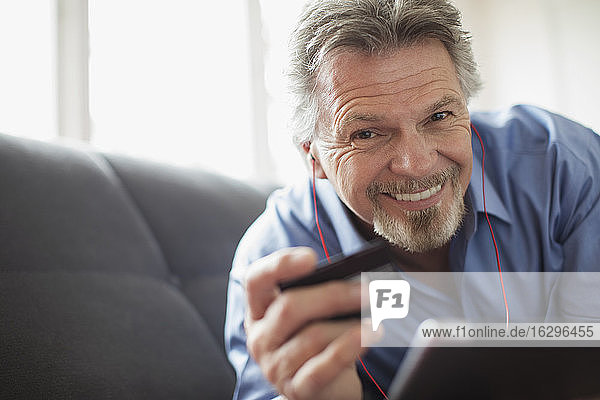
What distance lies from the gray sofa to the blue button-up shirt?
166 millimetres

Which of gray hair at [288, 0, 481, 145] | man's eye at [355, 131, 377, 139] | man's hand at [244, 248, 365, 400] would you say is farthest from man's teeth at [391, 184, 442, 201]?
man's hand at [244, 248, 365, 400]

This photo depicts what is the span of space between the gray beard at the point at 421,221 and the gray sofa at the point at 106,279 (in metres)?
0.50

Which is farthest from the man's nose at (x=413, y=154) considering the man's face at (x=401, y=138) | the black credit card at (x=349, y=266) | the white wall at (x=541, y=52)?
the white wall at (x=541, y=52)

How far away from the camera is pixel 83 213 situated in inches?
48.8

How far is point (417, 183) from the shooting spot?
1056 millimetres

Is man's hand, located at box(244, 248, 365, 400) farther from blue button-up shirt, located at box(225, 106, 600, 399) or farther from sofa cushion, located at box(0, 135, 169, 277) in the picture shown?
sofa cushion, located at box(0, 135, 169, 277)

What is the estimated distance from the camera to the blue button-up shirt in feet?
3.69

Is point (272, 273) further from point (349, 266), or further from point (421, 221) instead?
point (421, 221)

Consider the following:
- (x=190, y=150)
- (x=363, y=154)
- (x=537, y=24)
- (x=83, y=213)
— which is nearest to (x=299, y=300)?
(x=363, y=154)

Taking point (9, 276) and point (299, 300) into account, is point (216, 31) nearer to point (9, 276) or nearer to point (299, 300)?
point (9, 276)

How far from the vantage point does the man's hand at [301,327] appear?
62 cm
